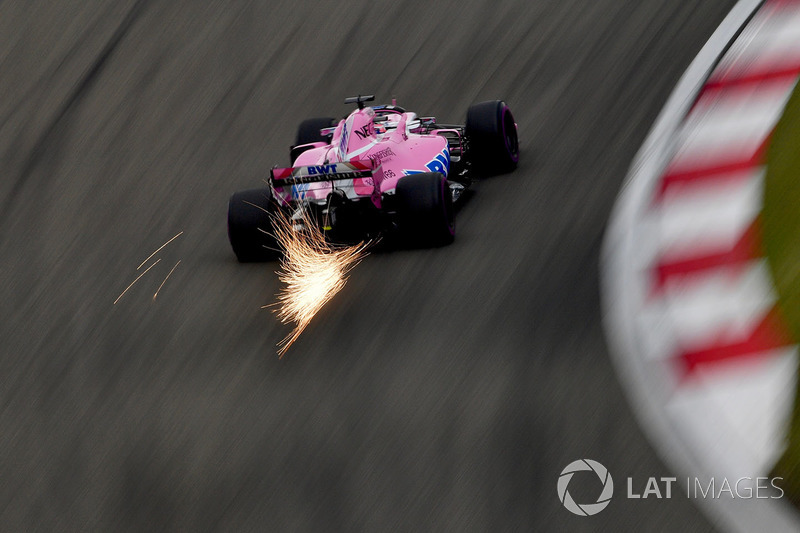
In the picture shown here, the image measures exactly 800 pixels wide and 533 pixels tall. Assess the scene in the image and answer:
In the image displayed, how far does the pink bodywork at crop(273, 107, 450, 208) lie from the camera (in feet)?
30.2

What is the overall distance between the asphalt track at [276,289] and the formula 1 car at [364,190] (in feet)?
0.94

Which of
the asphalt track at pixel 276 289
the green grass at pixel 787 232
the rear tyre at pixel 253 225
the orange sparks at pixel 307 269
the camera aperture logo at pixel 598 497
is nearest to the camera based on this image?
the green grass at pixel 787 232

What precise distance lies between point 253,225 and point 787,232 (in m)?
5.05

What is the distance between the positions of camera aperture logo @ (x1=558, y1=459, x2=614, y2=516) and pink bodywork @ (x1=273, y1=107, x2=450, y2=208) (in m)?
3.90

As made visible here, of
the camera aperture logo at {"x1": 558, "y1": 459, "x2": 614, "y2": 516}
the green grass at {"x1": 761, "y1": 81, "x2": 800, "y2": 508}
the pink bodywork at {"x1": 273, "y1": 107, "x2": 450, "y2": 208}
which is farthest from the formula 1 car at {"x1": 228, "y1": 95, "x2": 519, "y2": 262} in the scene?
the camera aperture logo at {"x1": 558, "y1": 459, "x2": 614, "y2": 516}

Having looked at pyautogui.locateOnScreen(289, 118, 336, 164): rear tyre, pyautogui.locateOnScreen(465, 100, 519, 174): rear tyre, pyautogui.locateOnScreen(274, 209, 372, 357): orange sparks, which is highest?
pyautogui.locateOnScreen(465, 100, 519, 174): rear tyre

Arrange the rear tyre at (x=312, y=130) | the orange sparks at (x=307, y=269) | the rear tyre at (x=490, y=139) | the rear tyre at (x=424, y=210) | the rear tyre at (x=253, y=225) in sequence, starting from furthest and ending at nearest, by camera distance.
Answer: the rear tyre at (x=312, y=130)
the rear tyre at (x=490, y=139)
the rear tyre at (x=253, y=225)
the rear tyre at (x=424, y=210)
the orange sparks at (x=307, y=269)

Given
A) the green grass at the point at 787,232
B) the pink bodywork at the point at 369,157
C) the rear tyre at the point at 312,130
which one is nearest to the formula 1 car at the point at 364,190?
the pink bodywork at the point at 369,157

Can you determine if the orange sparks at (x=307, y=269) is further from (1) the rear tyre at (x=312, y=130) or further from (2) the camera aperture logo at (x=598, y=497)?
(2) the camera aperture logo at (x=598, y=497)

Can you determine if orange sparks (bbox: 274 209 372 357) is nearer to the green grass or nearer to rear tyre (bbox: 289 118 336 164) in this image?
rear tyre (bbox: 289 118 336 164)

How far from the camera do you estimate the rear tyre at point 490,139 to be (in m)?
10.8

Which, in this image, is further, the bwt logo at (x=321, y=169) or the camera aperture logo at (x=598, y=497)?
the bwt logo at (x=321, y=169)

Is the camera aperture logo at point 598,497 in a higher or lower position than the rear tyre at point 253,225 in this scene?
lower

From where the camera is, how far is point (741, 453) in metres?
4.74
